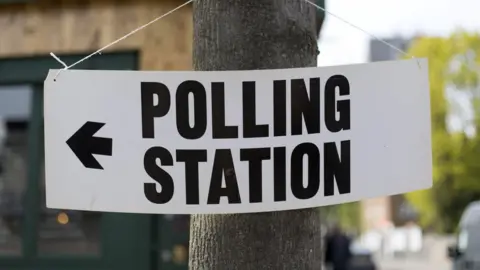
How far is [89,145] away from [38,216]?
11.6 ft

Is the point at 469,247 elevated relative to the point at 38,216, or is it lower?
lower

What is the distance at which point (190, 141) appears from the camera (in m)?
2.15

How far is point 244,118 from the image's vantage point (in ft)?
7.08

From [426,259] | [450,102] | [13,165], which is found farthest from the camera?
[450,102]

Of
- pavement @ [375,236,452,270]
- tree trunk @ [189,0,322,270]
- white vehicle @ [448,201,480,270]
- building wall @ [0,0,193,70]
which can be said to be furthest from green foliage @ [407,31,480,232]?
tree trunk @ [189,0,322,270]

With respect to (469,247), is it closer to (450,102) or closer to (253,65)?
(253,65)

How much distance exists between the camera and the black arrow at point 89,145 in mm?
2164

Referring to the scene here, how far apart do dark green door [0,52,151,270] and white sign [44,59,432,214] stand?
9.89 feet

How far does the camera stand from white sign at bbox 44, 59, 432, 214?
2.15 m

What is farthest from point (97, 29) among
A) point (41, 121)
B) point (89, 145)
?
point (89, 145)

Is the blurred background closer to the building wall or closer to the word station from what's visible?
the building wall

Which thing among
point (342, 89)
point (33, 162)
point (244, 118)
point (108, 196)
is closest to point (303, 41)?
point (342, 89)

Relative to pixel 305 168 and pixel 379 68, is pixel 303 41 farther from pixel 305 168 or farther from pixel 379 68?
pixel 305 168

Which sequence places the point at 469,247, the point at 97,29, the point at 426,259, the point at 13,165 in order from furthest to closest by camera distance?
the point at 426,259
the point at 469,247
the point at 13,165
the point at 97,29
